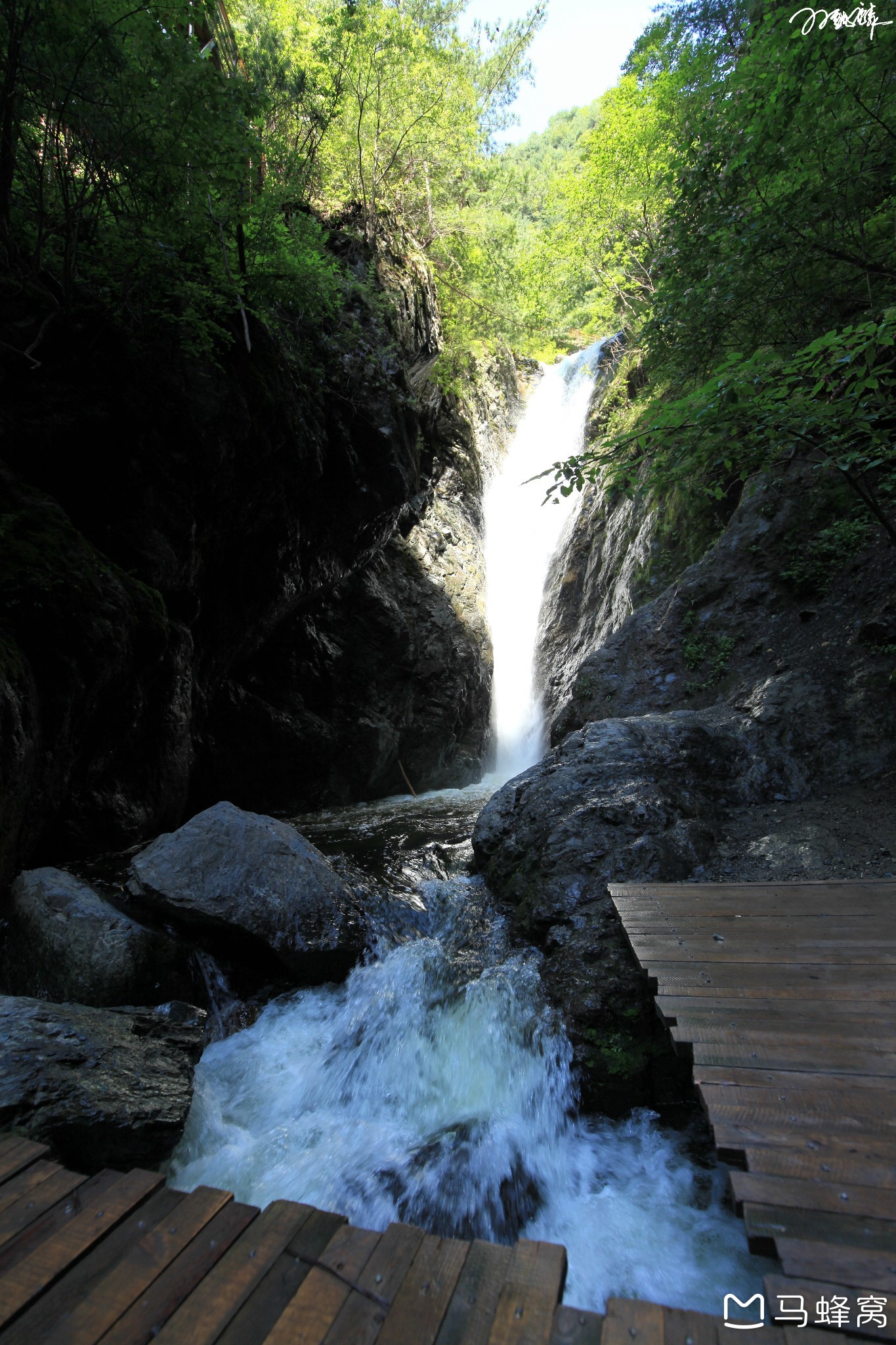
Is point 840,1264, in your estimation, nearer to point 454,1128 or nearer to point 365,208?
point 454,1128

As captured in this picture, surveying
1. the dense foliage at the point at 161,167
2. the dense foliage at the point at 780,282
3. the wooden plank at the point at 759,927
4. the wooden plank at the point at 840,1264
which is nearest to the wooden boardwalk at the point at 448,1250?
the wooden plank at the point at 840,1264

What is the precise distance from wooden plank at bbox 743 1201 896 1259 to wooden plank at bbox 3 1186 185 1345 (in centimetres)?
195

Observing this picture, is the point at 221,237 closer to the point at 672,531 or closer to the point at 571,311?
the point at 672,531

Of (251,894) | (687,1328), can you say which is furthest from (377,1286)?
(251,894)

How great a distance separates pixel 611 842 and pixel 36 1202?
4191mm

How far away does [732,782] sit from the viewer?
6.06m

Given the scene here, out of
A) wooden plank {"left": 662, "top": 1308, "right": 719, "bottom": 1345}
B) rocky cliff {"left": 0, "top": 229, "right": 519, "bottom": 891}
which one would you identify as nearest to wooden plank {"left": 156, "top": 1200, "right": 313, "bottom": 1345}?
wooden plank {"left": 662, "top": 1308, "right": 719, "bottom": 1345}

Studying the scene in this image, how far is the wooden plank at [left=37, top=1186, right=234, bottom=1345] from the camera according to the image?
171 centimetres

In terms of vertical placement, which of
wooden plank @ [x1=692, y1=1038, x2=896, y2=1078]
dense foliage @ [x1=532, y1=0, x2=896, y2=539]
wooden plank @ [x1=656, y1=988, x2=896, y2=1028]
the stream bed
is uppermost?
dense foliage @ [x1=532, y1=0, x2=896, y2=539]

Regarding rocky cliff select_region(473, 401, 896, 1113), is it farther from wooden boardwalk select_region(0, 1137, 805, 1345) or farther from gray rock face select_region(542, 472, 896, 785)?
wooden boardwalk select_region(0, 1137, 805, 1345)

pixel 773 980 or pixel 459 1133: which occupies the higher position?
pixel 773 980

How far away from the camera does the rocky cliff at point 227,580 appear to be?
5395 millimetres

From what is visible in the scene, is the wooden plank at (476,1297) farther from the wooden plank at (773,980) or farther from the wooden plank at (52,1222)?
the wooden plank at (773,980)

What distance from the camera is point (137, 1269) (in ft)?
6.23
